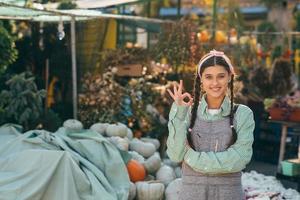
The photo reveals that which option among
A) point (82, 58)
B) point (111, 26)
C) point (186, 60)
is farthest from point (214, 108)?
point (111, 26)

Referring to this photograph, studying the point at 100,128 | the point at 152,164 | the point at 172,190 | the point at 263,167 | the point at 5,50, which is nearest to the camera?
the point at 172,190

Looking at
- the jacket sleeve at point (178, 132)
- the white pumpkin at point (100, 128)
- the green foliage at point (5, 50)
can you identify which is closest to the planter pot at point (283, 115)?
the white pumpkin at point (100, 128)

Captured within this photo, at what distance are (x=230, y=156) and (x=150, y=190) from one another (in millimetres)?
3200

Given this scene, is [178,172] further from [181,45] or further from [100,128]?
[181,45]

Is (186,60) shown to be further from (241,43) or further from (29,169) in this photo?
(29,169)

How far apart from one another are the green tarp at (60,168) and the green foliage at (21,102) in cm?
107

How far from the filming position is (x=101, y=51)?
9977 mm

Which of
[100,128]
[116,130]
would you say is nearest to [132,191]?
[116,130]

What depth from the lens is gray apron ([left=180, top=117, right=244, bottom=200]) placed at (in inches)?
118

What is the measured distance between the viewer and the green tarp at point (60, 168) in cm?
538

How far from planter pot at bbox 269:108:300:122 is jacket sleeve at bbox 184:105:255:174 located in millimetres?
4531

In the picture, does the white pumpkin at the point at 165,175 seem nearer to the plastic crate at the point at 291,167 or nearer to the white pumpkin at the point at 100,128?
the white pumpkin at the point at 100,128

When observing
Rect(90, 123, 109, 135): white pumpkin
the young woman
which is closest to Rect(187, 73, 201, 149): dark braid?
the young woman

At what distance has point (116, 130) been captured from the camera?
7109 millimetres
